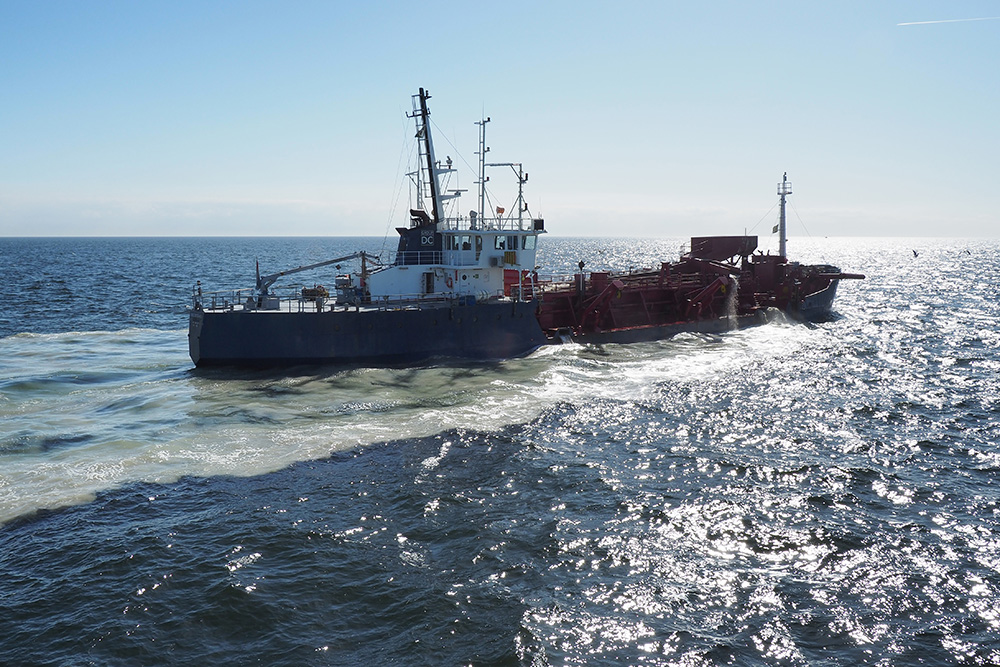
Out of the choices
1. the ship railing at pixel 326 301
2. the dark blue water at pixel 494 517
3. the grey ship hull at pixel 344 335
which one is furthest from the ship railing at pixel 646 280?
the dark blue water at pixel 494 517

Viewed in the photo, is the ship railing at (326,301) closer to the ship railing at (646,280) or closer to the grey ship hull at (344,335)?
the grey ship hull at (344,335)

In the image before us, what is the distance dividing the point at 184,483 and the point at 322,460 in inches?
133

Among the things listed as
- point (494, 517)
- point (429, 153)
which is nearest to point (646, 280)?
point (429, 153)

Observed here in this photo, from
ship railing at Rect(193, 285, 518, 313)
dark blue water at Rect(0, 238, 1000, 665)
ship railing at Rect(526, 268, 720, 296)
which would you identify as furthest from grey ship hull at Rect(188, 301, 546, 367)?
ship railing at Rect(526, 268, 720, 296)

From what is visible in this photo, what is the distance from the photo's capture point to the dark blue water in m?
10.8

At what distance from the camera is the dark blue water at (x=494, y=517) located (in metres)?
10.8

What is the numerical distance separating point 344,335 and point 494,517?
1491 cm

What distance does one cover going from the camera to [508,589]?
12125 mm

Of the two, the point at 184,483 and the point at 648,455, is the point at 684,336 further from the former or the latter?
the point at 184,483

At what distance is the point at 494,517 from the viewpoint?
49.1 feet

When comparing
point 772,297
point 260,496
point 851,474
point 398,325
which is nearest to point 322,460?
point 260,496

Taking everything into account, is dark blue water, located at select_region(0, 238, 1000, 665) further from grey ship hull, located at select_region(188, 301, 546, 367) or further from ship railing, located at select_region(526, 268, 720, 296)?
ship railing, located at select_region(526, 268, 720, 296)

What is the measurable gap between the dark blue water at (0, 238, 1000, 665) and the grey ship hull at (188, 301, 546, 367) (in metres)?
1.20

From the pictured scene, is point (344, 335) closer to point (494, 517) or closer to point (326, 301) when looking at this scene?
point (326, 301)
